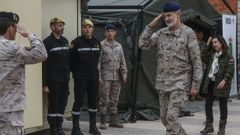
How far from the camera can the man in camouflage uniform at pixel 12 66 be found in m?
5.06

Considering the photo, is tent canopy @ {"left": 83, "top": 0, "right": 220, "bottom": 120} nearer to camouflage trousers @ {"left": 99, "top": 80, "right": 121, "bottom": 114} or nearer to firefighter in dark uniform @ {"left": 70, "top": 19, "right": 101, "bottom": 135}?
camouflage trousers @ {"left": 99, "top": 80, "right": 121, "bottom": 114}

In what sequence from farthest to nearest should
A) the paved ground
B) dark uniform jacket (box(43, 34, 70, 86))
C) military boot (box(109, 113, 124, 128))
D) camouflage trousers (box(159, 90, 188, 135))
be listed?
military boot (box(109, 113, 124, 128)) < the paved ground < dark uniform jacket (box(43, 34, 70, 86)) < camouflage trousers (box(159, 90, 188, 135))

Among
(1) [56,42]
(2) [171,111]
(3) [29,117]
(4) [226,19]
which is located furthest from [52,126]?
(4) [226,19]

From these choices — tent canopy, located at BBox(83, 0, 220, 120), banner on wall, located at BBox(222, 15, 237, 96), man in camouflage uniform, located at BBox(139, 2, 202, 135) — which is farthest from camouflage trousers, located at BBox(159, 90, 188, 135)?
banner on wall, located at BBox(222, 15, 237, 96)

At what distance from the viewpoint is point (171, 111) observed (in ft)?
22.5

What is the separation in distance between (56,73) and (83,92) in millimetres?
784

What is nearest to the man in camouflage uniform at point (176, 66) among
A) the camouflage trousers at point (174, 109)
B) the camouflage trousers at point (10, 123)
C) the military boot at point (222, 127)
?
the camouflage trousers at point (174, 109)

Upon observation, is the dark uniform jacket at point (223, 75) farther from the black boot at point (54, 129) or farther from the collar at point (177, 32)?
the black boot at point (54, 129)

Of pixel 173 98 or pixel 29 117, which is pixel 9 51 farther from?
pixel 29 117

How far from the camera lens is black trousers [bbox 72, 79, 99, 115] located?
8906 millimetres

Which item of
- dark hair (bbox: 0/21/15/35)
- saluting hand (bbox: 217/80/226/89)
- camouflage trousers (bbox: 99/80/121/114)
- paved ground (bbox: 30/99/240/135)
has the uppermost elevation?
dark hair (bbox: 0/21/15/35)

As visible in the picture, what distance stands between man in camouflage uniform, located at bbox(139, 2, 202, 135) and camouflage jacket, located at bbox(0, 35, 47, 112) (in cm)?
225

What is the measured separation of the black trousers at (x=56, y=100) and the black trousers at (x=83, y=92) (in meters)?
0.39

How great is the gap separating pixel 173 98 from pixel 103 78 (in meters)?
3.18
